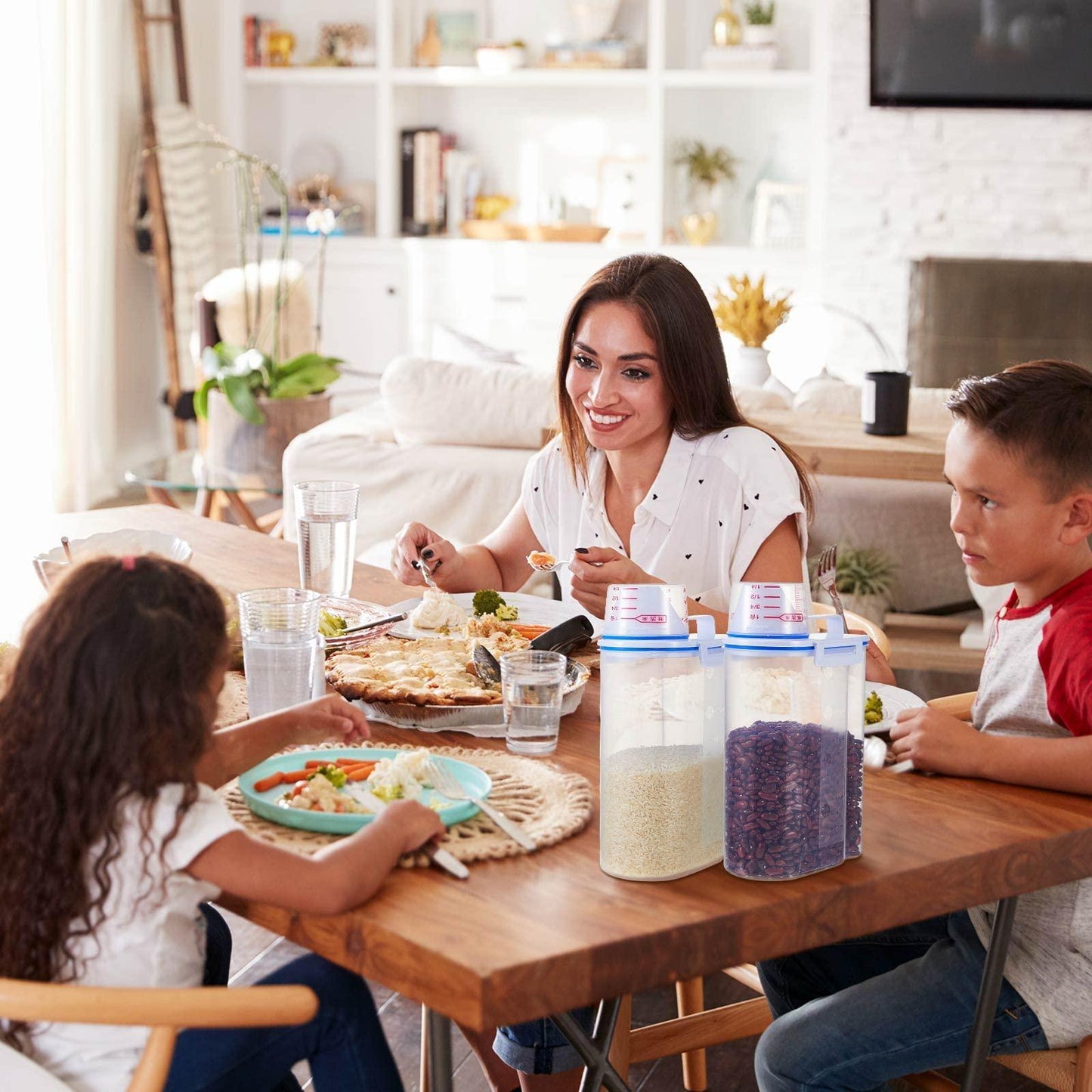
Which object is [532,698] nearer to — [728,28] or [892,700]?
[892,700]

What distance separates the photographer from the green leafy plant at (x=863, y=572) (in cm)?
337

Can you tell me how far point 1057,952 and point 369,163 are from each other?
5972mm

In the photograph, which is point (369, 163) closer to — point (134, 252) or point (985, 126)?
point (134, 252)

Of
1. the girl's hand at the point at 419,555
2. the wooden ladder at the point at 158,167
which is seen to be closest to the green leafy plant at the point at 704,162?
the wooden ladder at the point at 158,167

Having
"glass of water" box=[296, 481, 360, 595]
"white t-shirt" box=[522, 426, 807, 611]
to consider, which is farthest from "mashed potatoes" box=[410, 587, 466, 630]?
"white t-shirt" box=[522, 426, 807, 611]

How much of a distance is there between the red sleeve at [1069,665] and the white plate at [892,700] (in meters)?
0.15

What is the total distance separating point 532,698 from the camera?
1425mm

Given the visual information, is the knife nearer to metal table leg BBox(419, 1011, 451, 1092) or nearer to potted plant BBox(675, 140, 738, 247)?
metal table leg BBox(419, 1011, 451, 1092)

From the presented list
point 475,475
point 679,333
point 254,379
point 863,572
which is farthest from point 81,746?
point 254,379

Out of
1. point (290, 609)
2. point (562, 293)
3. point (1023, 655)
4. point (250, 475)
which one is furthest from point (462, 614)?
point (562, 293)

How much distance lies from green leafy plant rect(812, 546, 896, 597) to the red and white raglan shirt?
1884 millimetres

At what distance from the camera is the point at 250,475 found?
3.74 m

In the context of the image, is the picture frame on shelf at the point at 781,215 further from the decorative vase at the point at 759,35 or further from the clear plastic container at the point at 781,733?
the clear plastic container at the point at 781,733

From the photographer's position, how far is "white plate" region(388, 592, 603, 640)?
1.82m
